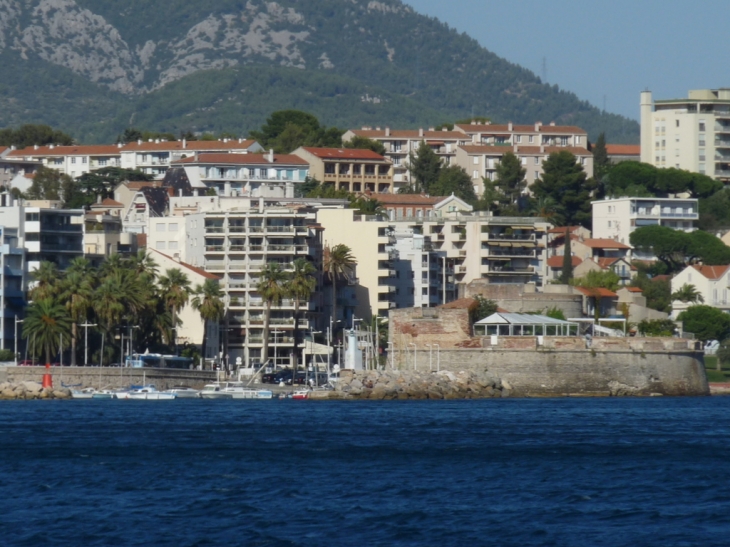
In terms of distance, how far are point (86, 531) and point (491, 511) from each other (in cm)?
917

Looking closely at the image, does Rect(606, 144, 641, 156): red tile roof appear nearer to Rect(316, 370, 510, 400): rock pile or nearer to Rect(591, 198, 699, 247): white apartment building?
Rect(591, 198, 699, 247): white apartment building

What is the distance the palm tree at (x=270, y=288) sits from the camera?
97.3 m

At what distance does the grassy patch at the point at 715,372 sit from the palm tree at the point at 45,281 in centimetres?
3981

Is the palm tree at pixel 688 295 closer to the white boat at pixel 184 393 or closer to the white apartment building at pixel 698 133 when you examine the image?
the white apartment building at pixel 698 133

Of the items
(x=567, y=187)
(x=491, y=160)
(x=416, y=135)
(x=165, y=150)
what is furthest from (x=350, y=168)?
(x=567, y=187)

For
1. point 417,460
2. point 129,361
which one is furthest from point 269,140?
point 417,460

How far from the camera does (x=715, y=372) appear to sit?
343 ft

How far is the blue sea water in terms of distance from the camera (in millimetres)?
34000

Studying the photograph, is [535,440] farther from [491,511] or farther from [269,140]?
[269,140]

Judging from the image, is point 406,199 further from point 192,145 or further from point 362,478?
point 362,478

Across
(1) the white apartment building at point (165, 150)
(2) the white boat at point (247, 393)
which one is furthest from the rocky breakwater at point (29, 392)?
(1) the white apartment building at point (165, 150)

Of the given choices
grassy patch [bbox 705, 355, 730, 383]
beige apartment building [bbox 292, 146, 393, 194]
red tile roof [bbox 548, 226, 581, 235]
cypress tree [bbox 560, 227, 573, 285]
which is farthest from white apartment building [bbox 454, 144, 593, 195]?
grassy patch [bbox 705, 355, 730, 383]

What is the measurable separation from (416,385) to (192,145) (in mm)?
76684

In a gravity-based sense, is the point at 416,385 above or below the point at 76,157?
below
